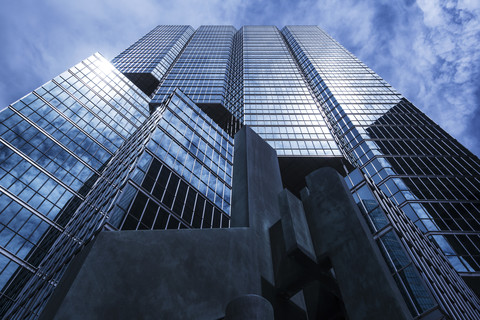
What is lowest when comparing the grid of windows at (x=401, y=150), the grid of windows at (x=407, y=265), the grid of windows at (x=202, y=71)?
the grid of windows at (x=407, y=265)

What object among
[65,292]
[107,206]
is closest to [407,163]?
[107,206]

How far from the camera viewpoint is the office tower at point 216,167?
20.3 meters

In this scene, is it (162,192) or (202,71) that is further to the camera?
(202,71)

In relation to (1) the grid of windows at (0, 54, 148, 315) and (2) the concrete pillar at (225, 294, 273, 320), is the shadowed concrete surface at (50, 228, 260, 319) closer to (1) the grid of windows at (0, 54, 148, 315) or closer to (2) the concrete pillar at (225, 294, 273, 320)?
(2) the concrete pillar at (225, 294, 273, 320)

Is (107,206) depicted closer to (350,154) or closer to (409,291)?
(409,291)

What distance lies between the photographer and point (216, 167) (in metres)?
33.0

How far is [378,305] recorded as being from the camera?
18.1 ft

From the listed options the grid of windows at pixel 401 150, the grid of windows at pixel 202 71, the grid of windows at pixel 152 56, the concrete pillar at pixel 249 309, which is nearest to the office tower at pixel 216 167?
the grid of windows at pixel 401 150

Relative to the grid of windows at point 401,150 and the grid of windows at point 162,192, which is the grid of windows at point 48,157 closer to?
the grid of windows at point 162,192

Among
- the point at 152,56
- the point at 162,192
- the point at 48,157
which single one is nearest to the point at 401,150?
the point at 162,192

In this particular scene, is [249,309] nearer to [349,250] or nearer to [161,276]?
[161,276]

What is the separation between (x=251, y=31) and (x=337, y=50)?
1617 inches

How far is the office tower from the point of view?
20266 millimetres

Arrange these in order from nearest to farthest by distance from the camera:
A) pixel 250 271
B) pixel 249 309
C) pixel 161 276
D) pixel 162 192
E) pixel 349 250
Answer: pixel 249 309
pixel 349 250
pixel 161 276
pixel 250 271
pixel 162 192
